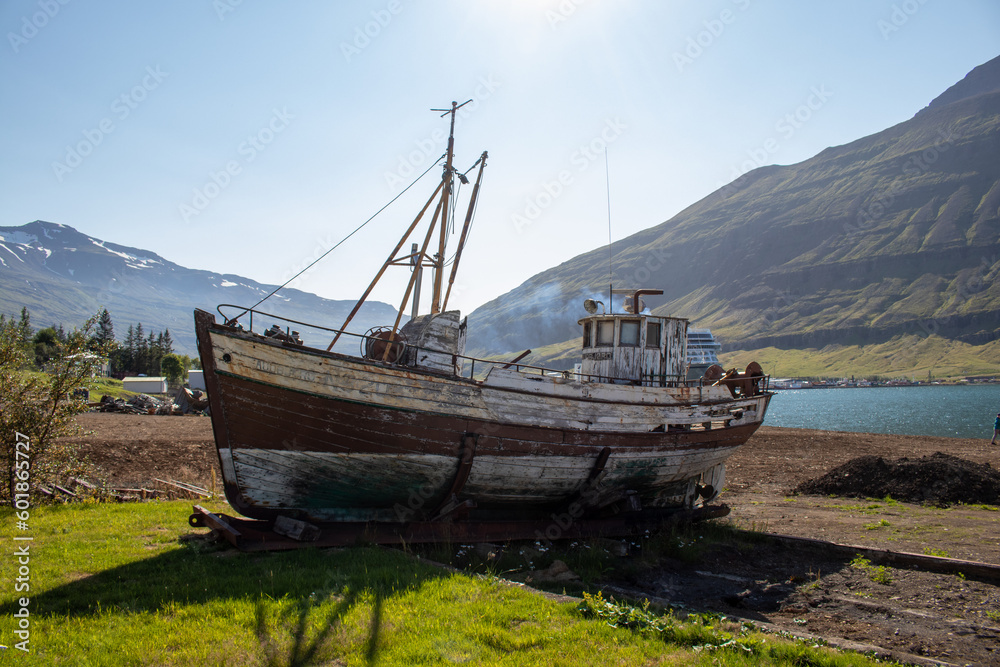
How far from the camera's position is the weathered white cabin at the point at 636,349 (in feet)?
42.8

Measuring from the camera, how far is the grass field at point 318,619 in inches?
197

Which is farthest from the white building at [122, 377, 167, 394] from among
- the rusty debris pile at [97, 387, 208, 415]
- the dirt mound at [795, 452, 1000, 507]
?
the dirt mound at [795, 452, 1000, 507]

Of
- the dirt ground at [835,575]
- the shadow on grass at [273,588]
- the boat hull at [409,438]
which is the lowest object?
the dirt ground at [835,575]

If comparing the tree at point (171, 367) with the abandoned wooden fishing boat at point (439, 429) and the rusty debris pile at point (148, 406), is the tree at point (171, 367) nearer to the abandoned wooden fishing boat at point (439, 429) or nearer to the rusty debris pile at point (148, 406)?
the rusty debris pile at point (148, 406)

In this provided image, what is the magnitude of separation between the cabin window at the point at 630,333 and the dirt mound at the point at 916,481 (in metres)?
9.11

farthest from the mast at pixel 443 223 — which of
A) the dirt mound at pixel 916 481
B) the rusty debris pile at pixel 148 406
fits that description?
the rusty debris pile at pixel 148 406

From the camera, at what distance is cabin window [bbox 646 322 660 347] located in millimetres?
13244

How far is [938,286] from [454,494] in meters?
226

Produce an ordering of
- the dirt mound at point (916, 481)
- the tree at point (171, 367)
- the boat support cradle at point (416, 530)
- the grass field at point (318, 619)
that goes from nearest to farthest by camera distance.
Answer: the grass field at point (318, 619) < the boat support cradle at point (416, 530) < the dirt mound at point (916, 481) < the tree at point (171, 367)

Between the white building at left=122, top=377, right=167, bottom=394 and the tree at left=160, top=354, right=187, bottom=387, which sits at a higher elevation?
the tree at left=160, top=354, right=187, bottom=387

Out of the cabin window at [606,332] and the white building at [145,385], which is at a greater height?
the cabin window at [606,332]

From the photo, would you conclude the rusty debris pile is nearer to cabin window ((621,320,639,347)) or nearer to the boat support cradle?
the boat support cradle

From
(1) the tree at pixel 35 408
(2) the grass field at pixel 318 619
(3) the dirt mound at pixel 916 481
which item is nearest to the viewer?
(2) the grass field at pixel 318 619

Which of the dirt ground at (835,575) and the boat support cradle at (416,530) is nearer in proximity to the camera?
the dirt ground at (835,575)
